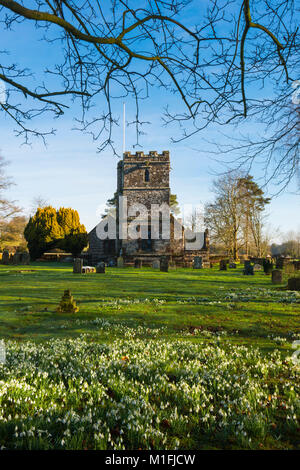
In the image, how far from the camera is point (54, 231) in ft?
147

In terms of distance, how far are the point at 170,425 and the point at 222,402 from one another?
0.81 meters

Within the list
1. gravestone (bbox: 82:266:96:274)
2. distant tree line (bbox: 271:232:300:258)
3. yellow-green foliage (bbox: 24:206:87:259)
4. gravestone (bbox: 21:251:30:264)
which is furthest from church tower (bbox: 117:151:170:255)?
distant tree line (bbox: 271:232:300:258)

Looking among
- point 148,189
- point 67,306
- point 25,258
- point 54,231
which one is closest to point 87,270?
point 25,258

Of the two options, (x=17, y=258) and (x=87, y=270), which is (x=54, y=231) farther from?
(x=87, y=270)

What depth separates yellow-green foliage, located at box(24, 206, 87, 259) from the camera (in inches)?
Answer: 1742

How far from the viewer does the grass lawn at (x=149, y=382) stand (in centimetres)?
321

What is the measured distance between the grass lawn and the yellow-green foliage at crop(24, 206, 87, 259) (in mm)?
37239

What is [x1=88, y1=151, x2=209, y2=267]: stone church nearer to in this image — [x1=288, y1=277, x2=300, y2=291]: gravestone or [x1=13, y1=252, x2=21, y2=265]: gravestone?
[x1=13, y1=252, x2=21, y2=265]: gravestone

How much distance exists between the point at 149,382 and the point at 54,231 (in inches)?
1682

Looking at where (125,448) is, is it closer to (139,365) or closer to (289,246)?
(139,365)

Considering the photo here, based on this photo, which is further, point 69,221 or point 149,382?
point 69,221

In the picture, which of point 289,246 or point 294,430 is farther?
point 289,246
